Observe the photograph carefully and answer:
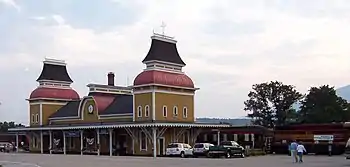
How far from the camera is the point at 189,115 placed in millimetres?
68438

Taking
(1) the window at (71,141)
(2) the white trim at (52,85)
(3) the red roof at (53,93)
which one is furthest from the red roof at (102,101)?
(2) the white trim at (52,85)

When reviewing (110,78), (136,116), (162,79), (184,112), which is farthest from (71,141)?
(162,79)

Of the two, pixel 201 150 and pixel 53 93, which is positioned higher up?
pixel 53 93

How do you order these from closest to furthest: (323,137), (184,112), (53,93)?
(323,137)
(184,112)
(53,93)

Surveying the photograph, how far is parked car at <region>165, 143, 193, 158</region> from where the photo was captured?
187ft

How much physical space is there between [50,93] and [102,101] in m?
12.3

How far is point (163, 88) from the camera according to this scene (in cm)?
6456

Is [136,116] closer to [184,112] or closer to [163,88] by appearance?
[163,88]

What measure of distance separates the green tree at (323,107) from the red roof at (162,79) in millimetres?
23676

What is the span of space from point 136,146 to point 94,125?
6.01 metres

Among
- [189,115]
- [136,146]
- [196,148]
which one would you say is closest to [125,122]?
[136,146]

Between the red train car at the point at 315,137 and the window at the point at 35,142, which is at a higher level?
the red train car at the point at 315,137

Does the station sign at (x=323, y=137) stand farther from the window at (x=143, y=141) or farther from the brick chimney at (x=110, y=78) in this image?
the brick chimney at (x=110, y=78)

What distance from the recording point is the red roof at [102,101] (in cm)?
7344
